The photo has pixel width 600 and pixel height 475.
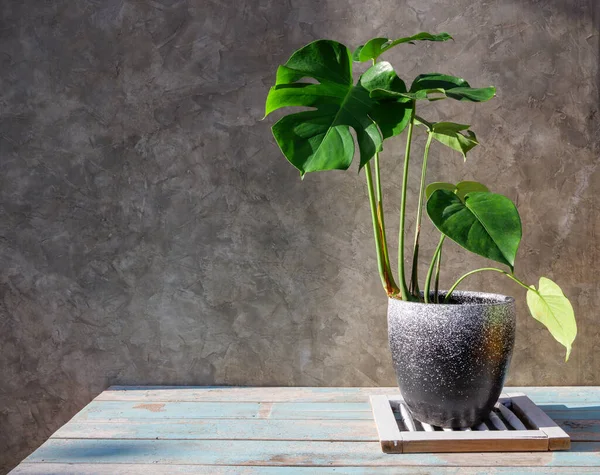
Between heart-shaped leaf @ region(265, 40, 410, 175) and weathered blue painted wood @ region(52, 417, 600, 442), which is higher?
heart-shaped leaf @ region(265, 40, 410, 175)

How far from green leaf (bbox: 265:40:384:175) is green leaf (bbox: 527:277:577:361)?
1.44 feet

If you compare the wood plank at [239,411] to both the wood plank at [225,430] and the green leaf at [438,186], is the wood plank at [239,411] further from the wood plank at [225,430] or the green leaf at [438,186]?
the green leaf at [438,186]

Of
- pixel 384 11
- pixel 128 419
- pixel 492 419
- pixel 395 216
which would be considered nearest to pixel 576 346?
pixel 492 419

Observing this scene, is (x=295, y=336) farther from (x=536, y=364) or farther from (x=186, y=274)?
(x=536, y=364)

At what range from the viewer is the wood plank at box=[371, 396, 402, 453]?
107 cm

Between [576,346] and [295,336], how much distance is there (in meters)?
0.72

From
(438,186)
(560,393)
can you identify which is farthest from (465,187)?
(560,393)

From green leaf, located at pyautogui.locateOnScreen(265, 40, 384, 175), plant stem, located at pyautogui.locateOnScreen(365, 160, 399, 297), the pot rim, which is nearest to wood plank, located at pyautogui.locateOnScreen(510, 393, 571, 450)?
the pot rim

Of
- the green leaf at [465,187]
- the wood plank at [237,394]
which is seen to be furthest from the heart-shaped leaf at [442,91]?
the wood plank at [237,394]

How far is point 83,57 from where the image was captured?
154 centimetres

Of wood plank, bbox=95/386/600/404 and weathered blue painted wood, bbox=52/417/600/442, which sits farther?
wood plank, bbox=95/386/600/404

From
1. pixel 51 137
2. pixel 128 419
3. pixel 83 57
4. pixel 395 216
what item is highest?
pixel 83 57

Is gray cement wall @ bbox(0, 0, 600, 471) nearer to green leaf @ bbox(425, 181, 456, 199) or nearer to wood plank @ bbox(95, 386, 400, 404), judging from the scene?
wood plank @ bbox(95, 386, 400, 404)

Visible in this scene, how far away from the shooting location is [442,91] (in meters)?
1.02
